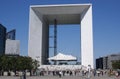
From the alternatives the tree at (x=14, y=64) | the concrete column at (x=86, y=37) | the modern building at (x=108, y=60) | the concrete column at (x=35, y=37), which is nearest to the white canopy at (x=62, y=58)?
the concrete column at (x=35, y=37)

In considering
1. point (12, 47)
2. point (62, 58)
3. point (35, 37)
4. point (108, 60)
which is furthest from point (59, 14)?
point (108, 60)

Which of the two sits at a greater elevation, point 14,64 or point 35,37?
point 35,37

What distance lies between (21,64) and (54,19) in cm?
2287

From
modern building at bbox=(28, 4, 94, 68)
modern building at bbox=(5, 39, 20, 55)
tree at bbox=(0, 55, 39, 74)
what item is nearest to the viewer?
tree at bbox=(0, 55, 39, 74)

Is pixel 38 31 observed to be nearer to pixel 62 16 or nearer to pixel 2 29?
pixel 62 16

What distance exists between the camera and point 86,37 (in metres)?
63.4

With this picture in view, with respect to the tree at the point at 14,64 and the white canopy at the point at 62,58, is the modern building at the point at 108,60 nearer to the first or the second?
the white canopy at the point at 62,58

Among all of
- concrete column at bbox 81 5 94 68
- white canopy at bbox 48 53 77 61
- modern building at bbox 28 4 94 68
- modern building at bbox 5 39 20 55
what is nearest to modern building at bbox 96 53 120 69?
modern building at bbox 5 39 20 55

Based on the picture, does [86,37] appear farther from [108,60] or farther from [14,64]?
[108,60]

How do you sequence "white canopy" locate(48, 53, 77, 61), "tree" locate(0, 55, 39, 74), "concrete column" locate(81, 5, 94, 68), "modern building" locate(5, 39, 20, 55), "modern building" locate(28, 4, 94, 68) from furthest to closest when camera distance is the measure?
"modern building" locate(5, 39, 20, 55), "white canopy" locate(48, 53, 77, 61), "modern building" locate(28, 4, 94, 68), "concrete column" locate(81, 5, 94, 68), "tree" locate(0, 55, 39, 74)

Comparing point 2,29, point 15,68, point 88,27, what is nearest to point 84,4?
point 88,27

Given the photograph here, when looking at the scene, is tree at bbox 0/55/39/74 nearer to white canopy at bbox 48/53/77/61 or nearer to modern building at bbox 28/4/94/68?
modern building at bbox 28/4/94/68

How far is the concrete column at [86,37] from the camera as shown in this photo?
6241 cm

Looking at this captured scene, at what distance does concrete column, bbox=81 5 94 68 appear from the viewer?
62.4 m
